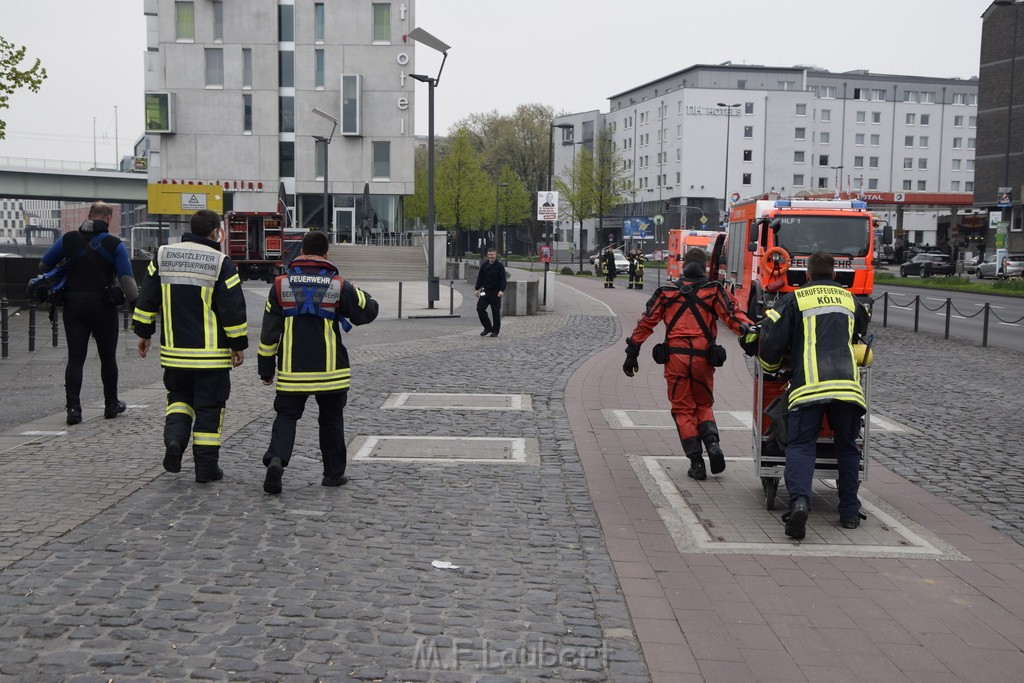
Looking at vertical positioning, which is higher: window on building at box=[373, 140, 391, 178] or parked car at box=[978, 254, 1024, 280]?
window on building at box=[373, 140, 391, 178]

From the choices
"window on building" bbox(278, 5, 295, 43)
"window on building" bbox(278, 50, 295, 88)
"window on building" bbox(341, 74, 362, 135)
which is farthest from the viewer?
"window on building" bbox(278, 50, 295, 88)

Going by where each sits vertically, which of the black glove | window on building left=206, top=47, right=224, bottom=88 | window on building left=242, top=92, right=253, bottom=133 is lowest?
the black glove

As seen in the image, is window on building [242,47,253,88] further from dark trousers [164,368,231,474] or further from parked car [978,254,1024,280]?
dark trousers [164,368,231,474]

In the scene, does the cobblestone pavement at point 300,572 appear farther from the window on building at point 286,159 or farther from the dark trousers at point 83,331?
the window on building at point 286,159

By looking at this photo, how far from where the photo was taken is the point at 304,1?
214ft

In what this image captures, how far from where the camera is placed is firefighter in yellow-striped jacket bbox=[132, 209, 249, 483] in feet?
23.4

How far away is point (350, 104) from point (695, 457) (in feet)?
196

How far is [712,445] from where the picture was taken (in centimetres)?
770

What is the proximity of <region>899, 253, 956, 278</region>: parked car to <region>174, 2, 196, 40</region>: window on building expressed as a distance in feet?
144

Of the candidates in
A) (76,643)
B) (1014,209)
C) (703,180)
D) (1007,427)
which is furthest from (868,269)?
(703,180)

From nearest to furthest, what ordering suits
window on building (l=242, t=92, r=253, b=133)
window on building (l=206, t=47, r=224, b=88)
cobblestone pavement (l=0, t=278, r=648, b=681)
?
cobblestone pavement (l=0, t=278, r=648, b=681)
window on building (l=206, t=47, r=224, b=88)
window on building (l=242, t=92, r=253, b=133)

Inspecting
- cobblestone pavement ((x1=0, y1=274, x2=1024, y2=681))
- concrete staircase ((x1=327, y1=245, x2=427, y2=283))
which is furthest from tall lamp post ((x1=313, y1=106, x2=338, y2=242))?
cobblestone pavement ((x1=0, y1=274, x2=1024, y2=681))

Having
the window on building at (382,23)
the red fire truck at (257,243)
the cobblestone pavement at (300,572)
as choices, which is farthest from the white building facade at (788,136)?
the cobblestone pavement at (300,572)

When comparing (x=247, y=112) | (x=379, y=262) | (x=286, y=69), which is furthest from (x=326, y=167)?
(x=286, y=69)
